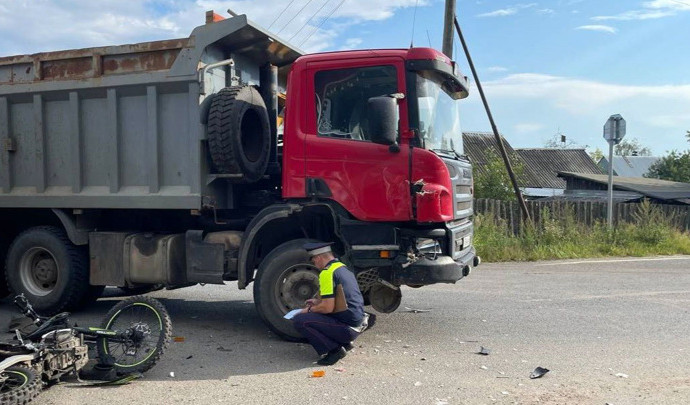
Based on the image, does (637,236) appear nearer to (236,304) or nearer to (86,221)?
(236,304)

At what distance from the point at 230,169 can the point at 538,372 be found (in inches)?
142

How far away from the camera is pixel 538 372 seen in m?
5.25

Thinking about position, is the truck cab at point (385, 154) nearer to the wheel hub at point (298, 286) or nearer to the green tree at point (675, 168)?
the wheel hub at point (298, 286)

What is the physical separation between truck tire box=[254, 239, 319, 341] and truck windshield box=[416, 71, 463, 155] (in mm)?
1705

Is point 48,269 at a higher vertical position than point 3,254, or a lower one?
lower

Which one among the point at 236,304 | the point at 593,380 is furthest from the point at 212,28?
the point at 593,380

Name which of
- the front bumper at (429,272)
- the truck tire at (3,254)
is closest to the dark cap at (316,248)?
the front bumper at (429,272)

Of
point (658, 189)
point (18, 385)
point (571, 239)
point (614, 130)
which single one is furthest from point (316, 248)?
point (658, 189)

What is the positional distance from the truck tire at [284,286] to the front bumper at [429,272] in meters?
0.88

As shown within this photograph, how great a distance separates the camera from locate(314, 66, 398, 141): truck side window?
619cm

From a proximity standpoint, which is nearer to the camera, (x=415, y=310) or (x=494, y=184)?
(x=415, y=310)

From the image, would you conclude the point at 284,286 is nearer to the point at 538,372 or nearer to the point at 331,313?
the point at 331,313

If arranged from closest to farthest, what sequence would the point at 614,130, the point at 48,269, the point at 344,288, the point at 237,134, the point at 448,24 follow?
the point at 344,288, the point at 237,134, the point at 48,269, the point at 614,130, the point at 448,24

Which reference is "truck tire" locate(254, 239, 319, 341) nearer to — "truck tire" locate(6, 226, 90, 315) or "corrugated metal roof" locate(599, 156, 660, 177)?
"truck tire" locate(6, 226, 90, 315)
